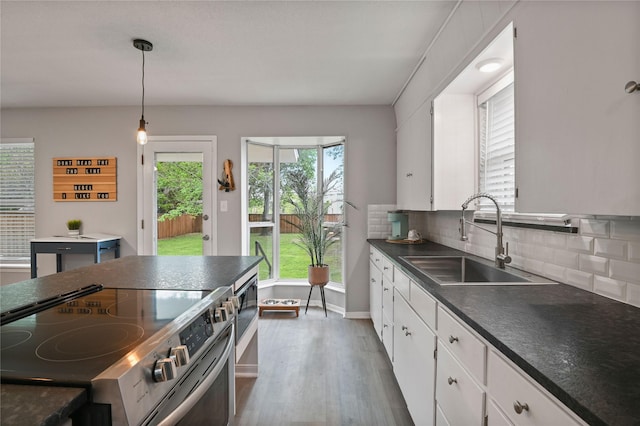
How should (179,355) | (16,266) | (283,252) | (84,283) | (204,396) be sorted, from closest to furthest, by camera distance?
(179,355), (204,396), (84,283), (16,266), (283,252)

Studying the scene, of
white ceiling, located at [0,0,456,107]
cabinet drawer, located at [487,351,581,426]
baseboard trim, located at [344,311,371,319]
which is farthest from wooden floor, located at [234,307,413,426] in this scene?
white ceiling, located at [0,0,456,107]

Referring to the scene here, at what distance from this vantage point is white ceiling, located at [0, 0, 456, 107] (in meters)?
1.97

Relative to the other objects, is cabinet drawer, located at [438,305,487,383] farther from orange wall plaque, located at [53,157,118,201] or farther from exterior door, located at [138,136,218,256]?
orange wall plaque, located at [53,157,118,201]

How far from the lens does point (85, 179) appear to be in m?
3.85

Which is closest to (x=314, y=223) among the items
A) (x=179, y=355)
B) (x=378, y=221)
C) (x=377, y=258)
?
(x=378, y=221)

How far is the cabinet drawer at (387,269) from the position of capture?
235 centimetres

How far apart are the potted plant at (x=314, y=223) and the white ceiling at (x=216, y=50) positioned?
1.03m

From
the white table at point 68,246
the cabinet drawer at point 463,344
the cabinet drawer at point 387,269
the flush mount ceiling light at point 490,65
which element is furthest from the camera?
the white table at point 68,246

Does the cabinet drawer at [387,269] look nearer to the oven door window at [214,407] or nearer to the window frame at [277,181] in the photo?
the window frame at [277,181]

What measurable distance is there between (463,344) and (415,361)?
69 cm

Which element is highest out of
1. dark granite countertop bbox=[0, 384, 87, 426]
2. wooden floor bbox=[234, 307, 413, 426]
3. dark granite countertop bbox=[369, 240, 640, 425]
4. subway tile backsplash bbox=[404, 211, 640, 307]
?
subway tile backsplash bbox=[404, 211, 640, 307]

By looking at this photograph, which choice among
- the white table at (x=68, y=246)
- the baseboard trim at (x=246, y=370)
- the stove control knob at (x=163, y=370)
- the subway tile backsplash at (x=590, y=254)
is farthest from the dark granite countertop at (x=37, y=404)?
the white table at (x=68, y=246)

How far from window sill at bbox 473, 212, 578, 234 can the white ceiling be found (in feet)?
4.35

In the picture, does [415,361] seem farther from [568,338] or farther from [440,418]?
[568,338]
